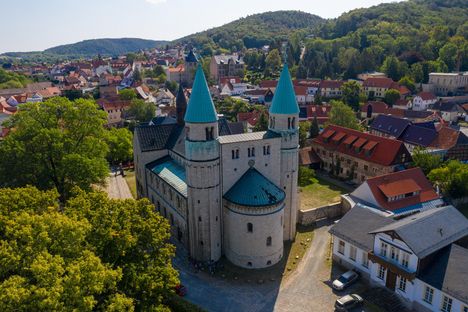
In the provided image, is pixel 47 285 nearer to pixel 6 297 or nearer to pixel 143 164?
pixel 6 297

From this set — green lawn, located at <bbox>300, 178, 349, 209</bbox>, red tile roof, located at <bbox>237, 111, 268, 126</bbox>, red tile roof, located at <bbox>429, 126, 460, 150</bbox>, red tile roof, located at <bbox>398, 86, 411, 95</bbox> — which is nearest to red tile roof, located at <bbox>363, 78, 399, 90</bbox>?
red tile roof, located at <bbox>398, 86, 411, 95</bbox>

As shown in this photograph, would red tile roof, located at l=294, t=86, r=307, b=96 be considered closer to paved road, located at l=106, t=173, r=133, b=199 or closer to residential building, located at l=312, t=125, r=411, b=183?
residential building, located at l=312, t=125, r=411, b=183

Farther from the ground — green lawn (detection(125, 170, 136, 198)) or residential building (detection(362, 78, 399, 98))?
residential building (detection(362, 78, 399, 98))

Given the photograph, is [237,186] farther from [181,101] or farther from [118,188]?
[118,188]

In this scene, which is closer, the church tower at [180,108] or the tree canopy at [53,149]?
the tree canopy at [53,149]

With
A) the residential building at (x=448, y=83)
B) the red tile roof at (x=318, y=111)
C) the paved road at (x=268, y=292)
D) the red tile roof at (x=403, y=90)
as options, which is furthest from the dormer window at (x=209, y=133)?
the residential building at (x=448, y=83)

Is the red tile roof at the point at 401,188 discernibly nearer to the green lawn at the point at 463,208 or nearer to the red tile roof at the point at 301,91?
the green lawn at the point at 463,208
